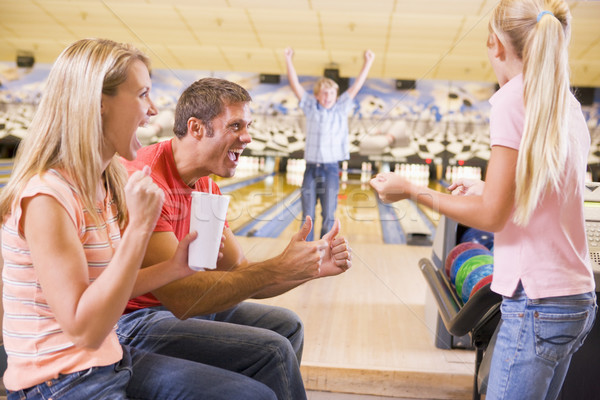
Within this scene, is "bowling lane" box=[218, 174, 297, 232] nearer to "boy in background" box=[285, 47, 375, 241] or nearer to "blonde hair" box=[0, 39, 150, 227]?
"boy in background" box=[285, 47, 375, 241]

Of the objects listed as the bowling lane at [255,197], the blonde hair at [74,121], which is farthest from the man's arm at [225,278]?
the bowling lane at [255,197]

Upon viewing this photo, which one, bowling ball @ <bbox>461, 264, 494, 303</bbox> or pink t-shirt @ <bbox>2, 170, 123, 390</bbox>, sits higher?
pink t-shirt @ <bbox>2, 170, 123, 390</bbox>

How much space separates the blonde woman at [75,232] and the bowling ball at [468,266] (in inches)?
41.5

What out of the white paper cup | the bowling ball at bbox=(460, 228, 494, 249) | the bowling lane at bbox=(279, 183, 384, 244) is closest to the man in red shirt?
the white paper cup

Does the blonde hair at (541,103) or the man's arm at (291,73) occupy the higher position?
the man's arm at (291,73)

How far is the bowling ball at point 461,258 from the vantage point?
1.90 m

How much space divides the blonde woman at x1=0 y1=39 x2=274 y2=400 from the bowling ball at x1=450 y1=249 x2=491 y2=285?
1159mm

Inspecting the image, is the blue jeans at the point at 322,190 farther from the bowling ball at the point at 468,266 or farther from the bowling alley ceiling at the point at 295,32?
the bowling alley ceiling at the point at 295,32

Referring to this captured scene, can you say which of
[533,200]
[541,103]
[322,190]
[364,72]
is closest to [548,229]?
[533,200]

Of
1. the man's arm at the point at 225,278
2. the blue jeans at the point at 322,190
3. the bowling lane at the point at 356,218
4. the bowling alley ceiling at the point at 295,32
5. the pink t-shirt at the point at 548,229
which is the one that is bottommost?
the bowling lane at the point at 356,218

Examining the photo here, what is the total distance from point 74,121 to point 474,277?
46.9 inches

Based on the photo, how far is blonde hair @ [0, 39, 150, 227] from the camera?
0.84 metres

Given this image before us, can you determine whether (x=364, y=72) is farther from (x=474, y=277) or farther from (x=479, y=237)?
(x=474, y=277)

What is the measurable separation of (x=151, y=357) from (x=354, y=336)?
1.36m
